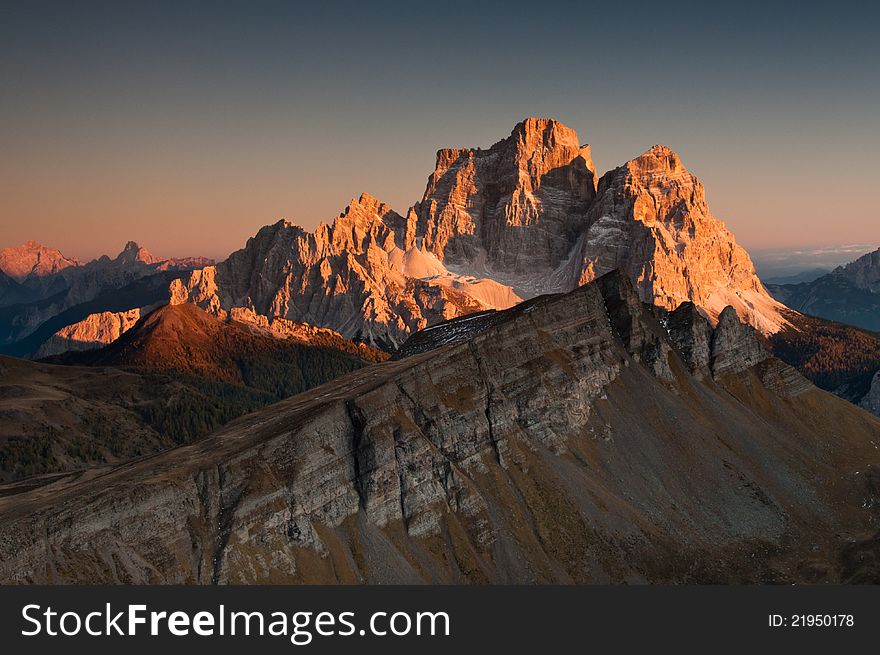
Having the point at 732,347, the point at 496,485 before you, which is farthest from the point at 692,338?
the point at 496,485

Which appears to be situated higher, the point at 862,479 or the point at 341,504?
the point at 341,504

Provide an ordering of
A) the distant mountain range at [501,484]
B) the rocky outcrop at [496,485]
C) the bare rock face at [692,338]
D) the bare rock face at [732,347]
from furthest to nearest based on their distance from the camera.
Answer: the bare rock face at [732,347] < the bare rock face at [692,338] < the distant mountain range at [501,484] < the rocky outcrop at [496,485]

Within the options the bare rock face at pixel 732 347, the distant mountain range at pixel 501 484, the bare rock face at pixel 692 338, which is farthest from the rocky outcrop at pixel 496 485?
the bare rock face at pixel 732 347

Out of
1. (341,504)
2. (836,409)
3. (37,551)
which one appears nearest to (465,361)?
(341,504)

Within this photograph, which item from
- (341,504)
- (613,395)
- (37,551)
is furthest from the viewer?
(613,395)

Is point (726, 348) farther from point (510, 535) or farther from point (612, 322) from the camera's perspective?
point (510, 535)

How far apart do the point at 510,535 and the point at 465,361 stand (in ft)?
101

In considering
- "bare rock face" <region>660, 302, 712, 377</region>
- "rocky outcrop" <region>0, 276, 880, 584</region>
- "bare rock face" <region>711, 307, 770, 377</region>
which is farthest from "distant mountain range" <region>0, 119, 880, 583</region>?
"bare rock face" <region>711, 307, 770, 377</region>

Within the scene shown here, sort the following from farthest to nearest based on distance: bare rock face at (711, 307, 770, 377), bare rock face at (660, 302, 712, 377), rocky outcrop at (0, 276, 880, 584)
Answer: bare rock face at (711, 307, 770, 377) → bare rock face at (660, 302, 712, 377) → rocky outcrop at (0, 276, 880, 584)

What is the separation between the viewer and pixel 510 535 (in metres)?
114

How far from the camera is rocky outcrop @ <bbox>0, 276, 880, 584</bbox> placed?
3720 inches

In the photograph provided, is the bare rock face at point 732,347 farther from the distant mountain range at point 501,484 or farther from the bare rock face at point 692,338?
the distant mountain range at point 501,484

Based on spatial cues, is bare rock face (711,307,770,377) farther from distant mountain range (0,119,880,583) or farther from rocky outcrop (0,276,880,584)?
rocky outcrop (0,276,880,584)

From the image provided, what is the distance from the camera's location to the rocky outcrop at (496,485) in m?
94.5
